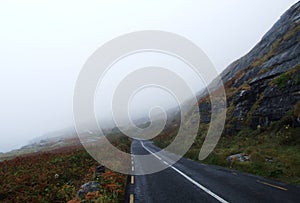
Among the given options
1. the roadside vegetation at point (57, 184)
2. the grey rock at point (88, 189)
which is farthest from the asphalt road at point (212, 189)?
the grey rock at point (88, 189)

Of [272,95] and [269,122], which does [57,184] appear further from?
[272,95]

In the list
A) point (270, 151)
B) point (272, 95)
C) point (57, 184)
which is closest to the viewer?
point (57, 184)

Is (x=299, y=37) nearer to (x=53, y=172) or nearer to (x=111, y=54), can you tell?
(x=111, y=54)

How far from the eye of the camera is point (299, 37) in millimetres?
26266

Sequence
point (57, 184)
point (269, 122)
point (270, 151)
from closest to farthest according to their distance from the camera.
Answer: point (57, 184) → point (270, 151) → point (269, 122)

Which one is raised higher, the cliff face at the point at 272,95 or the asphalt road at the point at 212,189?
the cliff face at the point at 272,95

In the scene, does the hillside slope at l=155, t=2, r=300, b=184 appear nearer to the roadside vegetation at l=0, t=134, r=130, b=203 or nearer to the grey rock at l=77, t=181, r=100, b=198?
the roadside vegetation at l=0, t=134, r=130, b=203

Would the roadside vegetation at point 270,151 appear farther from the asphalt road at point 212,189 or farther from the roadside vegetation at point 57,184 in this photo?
the roadside vegetation at point 57,184

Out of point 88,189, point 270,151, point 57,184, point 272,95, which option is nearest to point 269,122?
point 272,95

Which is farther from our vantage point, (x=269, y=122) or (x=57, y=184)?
(x=269, y=122)

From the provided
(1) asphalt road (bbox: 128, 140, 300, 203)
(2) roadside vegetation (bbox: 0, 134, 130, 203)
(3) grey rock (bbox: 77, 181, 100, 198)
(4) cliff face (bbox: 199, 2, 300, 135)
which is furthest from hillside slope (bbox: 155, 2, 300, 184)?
(3) grey rock (bbox: 77, 181, 100, 198)

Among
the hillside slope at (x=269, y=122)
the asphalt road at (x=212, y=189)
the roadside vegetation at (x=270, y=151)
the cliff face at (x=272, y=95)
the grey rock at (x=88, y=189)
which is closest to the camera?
the asphalt road at (x=212, y=189)

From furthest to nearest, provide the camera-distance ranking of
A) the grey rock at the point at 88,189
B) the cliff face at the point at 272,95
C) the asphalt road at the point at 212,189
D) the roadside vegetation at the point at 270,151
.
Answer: the cliff face at the point at 272,95, the roadside vegetation at the point at 270,151, the grey rock at the point at 88,189, the asphalt road at the point at 212,189

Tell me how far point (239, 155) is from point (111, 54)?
12767 millimetres
